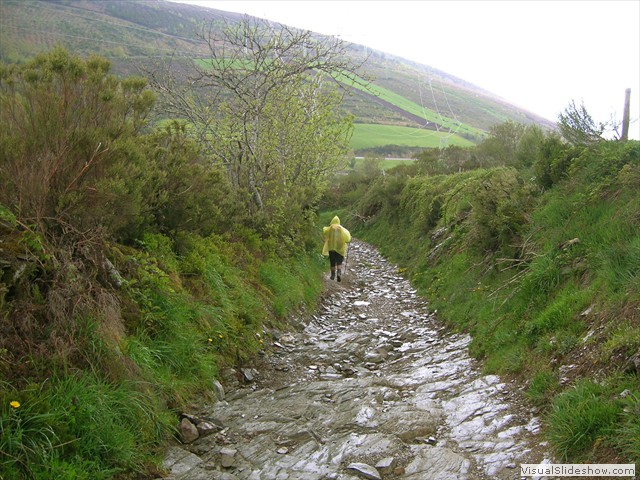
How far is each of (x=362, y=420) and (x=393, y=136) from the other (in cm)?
8887

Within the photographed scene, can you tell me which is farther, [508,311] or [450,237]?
[450,237]

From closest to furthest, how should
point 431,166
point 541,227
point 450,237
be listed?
point 541,227 < point 450,237 < point 431,166

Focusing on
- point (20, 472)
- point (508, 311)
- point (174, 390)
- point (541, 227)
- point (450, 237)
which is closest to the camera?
point (20, 472)

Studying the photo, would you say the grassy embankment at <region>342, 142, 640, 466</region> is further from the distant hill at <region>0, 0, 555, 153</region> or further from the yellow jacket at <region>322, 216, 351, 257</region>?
the distant hill at <region>0, 0, 555, 153</region>

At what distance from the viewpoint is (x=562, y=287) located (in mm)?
7742

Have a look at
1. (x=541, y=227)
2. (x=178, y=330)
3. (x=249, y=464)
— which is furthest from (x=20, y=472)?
(x=541, y=227)

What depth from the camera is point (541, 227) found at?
33.2ft

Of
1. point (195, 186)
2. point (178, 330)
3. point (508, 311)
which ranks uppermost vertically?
point (195, 186)

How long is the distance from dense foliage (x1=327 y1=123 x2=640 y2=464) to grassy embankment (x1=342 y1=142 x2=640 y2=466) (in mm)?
18

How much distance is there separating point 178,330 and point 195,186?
354 centimetres

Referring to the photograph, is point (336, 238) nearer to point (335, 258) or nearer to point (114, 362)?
point (335, 258)

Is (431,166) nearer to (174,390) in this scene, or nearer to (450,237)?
(450,237)

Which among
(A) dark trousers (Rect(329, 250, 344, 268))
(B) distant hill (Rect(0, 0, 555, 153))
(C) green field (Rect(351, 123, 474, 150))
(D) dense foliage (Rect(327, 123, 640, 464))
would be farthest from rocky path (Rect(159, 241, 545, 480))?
(C) green field (Rect(351, 123, 474, 150))

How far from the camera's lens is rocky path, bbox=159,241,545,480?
15.7 ft
